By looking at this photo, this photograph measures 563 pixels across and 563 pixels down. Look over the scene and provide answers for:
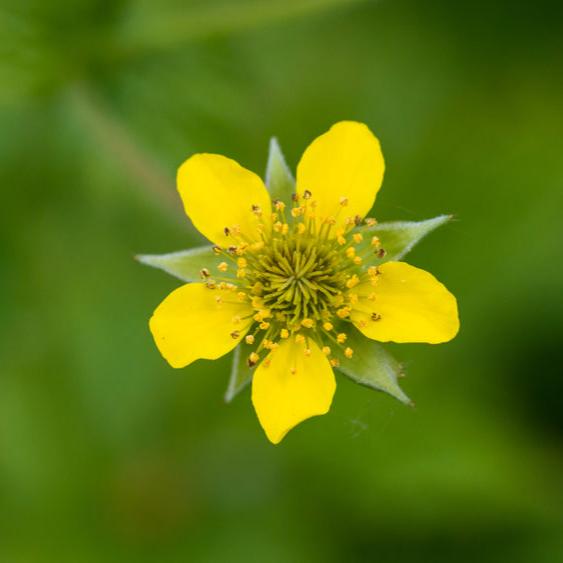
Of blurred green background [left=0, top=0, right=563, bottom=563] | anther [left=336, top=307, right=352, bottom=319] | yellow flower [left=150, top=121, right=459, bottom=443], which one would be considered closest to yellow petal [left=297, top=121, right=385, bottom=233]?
yellow flower [left=150, top=121, right=459, bottom=443]

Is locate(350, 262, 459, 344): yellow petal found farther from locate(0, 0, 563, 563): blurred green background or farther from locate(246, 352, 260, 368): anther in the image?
locate(0, 0, 563, 563): blurred green background

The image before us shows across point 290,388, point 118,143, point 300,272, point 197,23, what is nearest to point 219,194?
point 300,272

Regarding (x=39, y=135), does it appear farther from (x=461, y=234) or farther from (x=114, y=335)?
(x=461, y=234)

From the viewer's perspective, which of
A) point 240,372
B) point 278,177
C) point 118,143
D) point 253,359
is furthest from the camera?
point 118,143

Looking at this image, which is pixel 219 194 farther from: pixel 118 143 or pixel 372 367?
pixel 118 143

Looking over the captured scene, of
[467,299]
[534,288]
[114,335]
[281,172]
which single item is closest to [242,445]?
[114,335]

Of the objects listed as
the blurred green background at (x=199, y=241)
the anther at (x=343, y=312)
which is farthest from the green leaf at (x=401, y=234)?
the blurred green background at (x=199, y=241)
